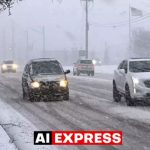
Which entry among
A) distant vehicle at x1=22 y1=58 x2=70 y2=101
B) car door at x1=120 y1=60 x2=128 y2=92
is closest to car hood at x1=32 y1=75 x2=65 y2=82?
distant vehicle at x1=22 y1=58 x2=70 y2=101

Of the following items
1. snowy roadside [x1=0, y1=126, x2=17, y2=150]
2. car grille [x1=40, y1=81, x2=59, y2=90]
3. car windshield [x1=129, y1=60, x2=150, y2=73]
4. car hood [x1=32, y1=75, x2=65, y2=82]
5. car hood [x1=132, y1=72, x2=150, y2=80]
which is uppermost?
car windshield [x1=129, y1=60, x2=150, y2=73]

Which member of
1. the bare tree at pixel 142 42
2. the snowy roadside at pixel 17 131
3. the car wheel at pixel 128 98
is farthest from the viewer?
the bare tree at pixel 142 42

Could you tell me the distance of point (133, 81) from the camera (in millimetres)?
18875

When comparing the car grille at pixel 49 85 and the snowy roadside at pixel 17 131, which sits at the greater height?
the car grille at pixel 49 85

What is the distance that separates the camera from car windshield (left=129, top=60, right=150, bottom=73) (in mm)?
19925

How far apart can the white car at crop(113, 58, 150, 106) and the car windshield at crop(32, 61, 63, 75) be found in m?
2.70

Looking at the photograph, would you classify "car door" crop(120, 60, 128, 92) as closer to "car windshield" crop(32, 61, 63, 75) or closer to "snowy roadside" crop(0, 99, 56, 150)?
"car windshield" crop(32, 61, 63, 75)

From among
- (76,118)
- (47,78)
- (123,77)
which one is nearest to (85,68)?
(47,78)

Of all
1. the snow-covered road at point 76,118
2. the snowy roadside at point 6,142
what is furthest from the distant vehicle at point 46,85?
the snowy roadside at point 6,142

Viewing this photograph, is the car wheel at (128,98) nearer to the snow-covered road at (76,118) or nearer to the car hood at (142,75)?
the snow-covered road at (76,118)

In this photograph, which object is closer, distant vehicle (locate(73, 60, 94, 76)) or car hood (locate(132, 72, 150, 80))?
car hood (locate(132, 72, 150, 80))

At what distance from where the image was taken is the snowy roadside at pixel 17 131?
11.0 metres

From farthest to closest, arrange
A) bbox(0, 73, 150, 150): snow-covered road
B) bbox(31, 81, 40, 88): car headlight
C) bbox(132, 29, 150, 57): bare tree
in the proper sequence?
1. bbox(132, 29, 150, 57): bare tree
2. bbox(31, 81, 40, 88): car headlight
3. bbox(0, 73, 150, 150): snow-covered road

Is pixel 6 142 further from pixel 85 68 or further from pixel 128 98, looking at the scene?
pixel 85 68
